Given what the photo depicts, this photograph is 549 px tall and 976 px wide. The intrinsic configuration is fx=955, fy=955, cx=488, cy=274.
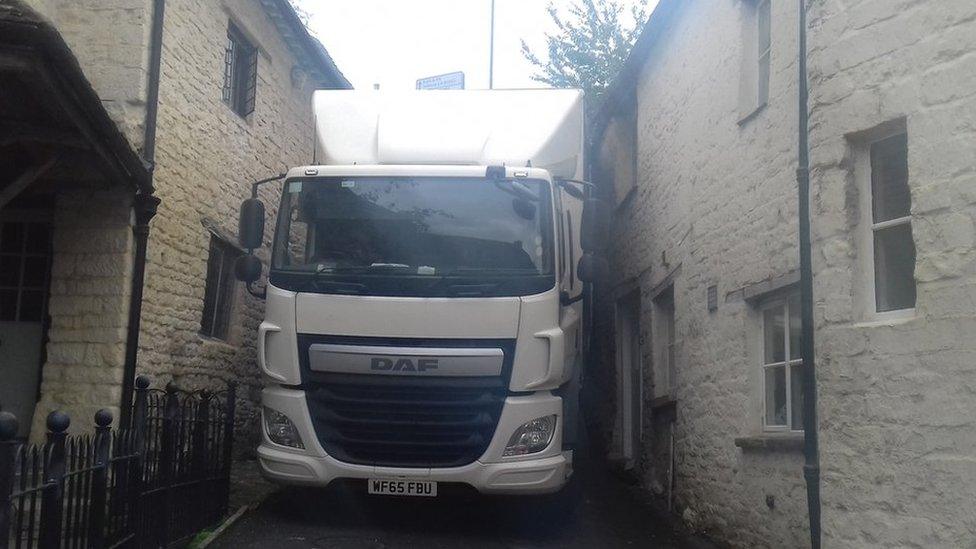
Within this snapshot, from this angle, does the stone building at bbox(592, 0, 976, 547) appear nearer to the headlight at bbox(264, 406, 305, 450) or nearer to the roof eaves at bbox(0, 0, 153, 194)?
the headlight at bbox(264, 406, 305, 450)

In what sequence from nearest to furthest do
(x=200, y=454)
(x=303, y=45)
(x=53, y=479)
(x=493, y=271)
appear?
(x=53, y=479) → (x=200, y=454) → (x=493, y=271) → (x=303, y=45)

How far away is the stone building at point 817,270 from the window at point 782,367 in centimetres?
2

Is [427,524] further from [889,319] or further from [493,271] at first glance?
[889,319]

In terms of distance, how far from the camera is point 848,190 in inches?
203

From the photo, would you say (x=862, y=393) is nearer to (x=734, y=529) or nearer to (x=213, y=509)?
(x=734, y=529)

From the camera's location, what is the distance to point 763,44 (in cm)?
767

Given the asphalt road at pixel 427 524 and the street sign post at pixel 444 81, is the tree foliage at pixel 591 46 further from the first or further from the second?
the asphalt road at pixel 427 524

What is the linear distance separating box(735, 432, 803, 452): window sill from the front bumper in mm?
1402

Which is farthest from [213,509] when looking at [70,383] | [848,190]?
[848,190]

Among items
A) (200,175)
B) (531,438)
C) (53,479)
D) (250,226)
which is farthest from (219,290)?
(53,479)

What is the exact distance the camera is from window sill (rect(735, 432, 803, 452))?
20.4ft

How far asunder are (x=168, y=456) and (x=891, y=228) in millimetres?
4684

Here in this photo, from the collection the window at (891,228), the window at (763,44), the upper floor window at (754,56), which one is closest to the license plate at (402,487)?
the window at (891,228)

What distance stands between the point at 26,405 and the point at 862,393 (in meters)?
6.98
